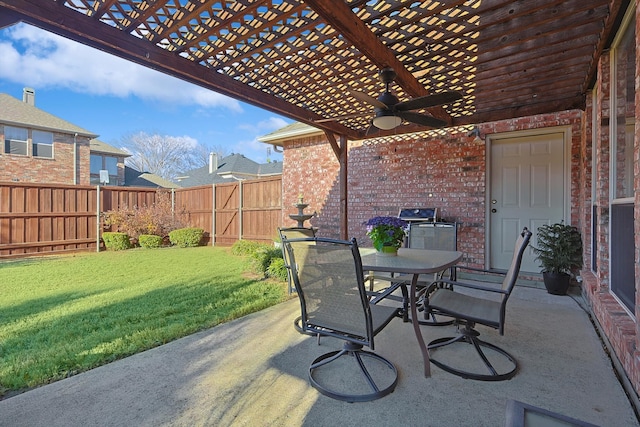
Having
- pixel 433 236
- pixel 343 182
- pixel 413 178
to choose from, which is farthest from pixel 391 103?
pixel 413 178

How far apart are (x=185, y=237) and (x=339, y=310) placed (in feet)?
29.5

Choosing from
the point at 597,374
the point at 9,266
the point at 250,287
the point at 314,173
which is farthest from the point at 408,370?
the point at 9,266

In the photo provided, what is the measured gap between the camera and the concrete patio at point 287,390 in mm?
1801

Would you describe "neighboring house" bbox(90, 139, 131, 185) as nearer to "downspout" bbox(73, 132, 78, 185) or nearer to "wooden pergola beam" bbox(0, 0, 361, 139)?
"downspout" bbox(73, 132, 78, 185)

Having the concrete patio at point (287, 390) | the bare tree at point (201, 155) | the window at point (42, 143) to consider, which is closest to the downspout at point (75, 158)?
the window at point (42, 143)

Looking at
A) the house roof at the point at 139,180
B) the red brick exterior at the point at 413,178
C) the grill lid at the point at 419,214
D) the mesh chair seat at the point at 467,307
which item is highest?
the house roof at the point at 139,180

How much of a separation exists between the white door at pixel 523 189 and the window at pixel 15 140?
16169mm

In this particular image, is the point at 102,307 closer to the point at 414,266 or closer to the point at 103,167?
the point at 414,266

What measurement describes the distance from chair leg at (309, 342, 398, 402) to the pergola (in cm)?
254

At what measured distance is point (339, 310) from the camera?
2.03 metres

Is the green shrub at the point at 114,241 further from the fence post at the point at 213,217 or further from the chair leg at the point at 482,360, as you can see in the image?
the chair leg at the point at 482,360

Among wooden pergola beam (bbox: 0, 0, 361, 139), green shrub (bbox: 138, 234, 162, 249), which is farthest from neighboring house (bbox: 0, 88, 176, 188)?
wooden pergola beam (bbox: 0, 0, 361, 139)

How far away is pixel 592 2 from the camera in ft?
8.09

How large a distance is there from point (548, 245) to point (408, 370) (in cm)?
336
